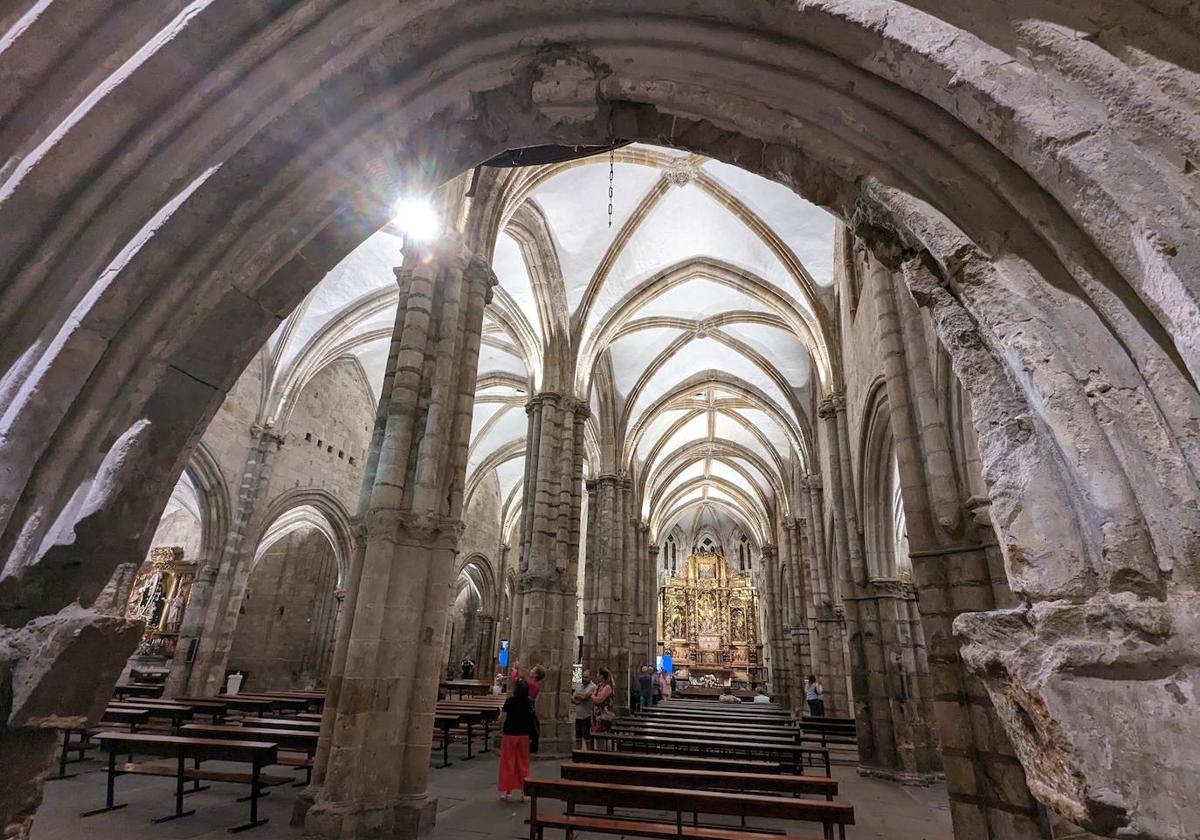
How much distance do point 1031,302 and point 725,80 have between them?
169 cm

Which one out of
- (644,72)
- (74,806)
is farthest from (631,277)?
(74,806)

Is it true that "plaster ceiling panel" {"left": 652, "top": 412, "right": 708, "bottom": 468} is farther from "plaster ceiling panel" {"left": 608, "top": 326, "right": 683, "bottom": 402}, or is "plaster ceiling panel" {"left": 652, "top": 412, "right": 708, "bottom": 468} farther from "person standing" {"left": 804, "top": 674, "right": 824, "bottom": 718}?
"person standing" {"left": 804, "top": 674, "right": 824, "bottom": 718}

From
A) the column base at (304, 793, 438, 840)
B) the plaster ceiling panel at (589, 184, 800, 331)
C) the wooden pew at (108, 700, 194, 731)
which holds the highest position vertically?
the plaster ceiling panel at (589, 184, 800, 331)

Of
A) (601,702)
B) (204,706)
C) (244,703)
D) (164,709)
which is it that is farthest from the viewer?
(244,703)

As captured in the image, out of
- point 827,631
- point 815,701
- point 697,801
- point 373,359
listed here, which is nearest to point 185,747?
point 697,801

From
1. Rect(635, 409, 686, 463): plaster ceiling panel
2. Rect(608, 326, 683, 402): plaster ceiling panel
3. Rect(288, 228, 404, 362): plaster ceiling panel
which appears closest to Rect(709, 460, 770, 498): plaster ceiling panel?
Rect(635, 409, 686, 463): plaster ceiling panel

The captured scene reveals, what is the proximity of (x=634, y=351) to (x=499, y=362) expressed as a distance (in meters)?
4.37

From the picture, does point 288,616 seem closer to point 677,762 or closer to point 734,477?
point 677,762

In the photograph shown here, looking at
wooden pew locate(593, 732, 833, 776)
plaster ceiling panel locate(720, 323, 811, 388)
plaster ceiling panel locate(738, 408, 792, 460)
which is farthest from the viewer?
plaster ceiling panel locate(738, 408, 792, 460)

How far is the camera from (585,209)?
12.5 m

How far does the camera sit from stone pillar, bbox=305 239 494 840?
462 centimetres

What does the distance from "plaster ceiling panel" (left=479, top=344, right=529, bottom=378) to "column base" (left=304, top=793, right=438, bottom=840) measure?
1396 centimetres

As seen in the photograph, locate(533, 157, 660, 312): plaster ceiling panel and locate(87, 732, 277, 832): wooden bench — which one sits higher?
locate(533, 157, 660, 312): plaster ceiling panel

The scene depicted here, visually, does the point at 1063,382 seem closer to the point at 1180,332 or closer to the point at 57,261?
the point at 1180,332
